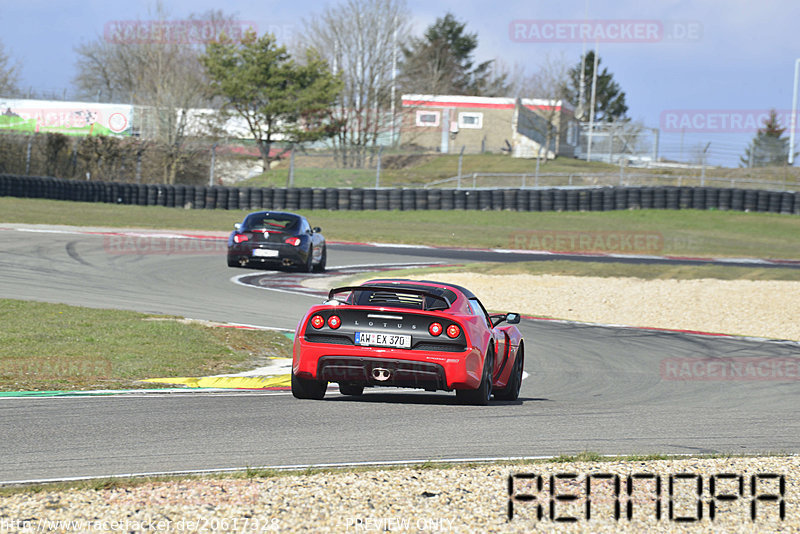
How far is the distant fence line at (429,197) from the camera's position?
129 feet

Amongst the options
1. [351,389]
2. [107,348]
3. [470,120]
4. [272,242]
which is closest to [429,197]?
[272,242]

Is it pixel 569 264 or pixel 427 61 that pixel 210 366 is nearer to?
pixel 569 264

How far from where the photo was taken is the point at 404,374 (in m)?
7.96

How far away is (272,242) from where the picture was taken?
2158 cm

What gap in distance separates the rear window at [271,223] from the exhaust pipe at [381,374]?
13950 millimetres

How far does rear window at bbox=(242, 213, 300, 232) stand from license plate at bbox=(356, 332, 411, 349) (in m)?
13.9

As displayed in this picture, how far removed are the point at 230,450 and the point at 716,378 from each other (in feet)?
25.4

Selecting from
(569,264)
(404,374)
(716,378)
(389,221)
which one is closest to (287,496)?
(404,374)

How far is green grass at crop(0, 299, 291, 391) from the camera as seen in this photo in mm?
9453

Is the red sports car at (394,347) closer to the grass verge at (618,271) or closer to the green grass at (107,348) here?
the green grass at (107,348)

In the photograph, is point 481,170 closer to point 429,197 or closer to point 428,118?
point 428,118

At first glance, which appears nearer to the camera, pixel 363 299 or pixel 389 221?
pixel 363 299

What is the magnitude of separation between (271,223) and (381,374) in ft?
46.3

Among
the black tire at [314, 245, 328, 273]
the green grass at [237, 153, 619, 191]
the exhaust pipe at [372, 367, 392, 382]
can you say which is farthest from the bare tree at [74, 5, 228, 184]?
the exhaust pipe at [372, 367, 392, 382]
